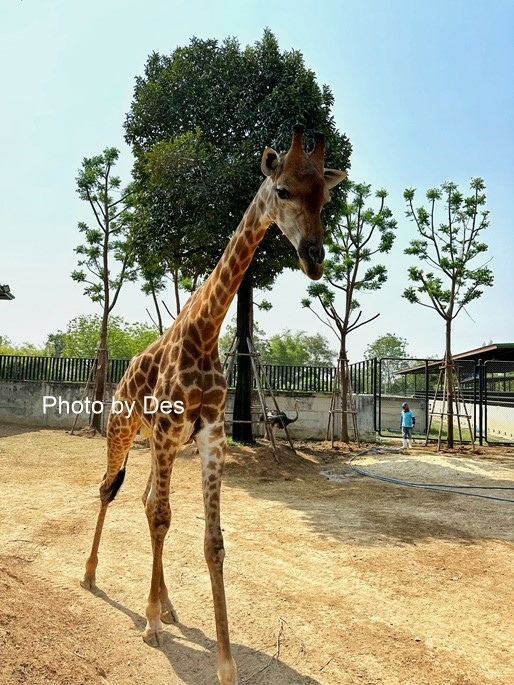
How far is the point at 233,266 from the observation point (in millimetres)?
3713

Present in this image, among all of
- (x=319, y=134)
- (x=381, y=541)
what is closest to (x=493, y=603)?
(x=381, y=541)

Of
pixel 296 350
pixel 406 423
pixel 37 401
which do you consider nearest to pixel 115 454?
pixel 406 423

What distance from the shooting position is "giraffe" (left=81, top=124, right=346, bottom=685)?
305 cm

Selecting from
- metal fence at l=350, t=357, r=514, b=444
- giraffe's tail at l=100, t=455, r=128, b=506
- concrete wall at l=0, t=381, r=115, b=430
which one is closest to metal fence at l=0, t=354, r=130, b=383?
concrete wall at l=0, t=381, r=115, b=430

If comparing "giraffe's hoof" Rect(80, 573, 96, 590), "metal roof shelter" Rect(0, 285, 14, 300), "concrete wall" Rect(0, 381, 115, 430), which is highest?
"metal roof shelter" Rect(0, 285, 14, 300)

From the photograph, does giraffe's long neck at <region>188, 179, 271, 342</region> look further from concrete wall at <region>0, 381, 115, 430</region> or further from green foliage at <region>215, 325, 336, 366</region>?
green foliage at <region>215, 325, 336, 366</region>

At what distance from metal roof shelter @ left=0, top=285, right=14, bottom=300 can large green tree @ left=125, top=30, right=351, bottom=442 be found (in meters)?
5.78

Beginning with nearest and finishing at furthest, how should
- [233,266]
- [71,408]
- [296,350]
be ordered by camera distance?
1. [233,266]
2. [71,408]
3. [296,350]

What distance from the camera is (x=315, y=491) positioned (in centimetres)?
907

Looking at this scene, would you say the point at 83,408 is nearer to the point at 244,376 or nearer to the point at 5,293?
the point at 5,293

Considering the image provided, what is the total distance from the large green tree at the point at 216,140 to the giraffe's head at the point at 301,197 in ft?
27.3

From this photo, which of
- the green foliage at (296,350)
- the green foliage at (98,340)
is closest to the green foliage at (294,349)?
the green foliage at (296,350)

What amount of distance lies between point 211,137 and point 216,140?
153 millimetres

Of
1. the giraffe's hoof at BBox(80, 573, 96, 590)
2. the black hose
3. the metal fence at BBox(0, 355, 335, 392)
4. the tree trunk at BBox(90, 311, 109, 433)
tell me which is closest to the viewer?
the giraffe's hoof at BBox(80, 573, 96, 590)
